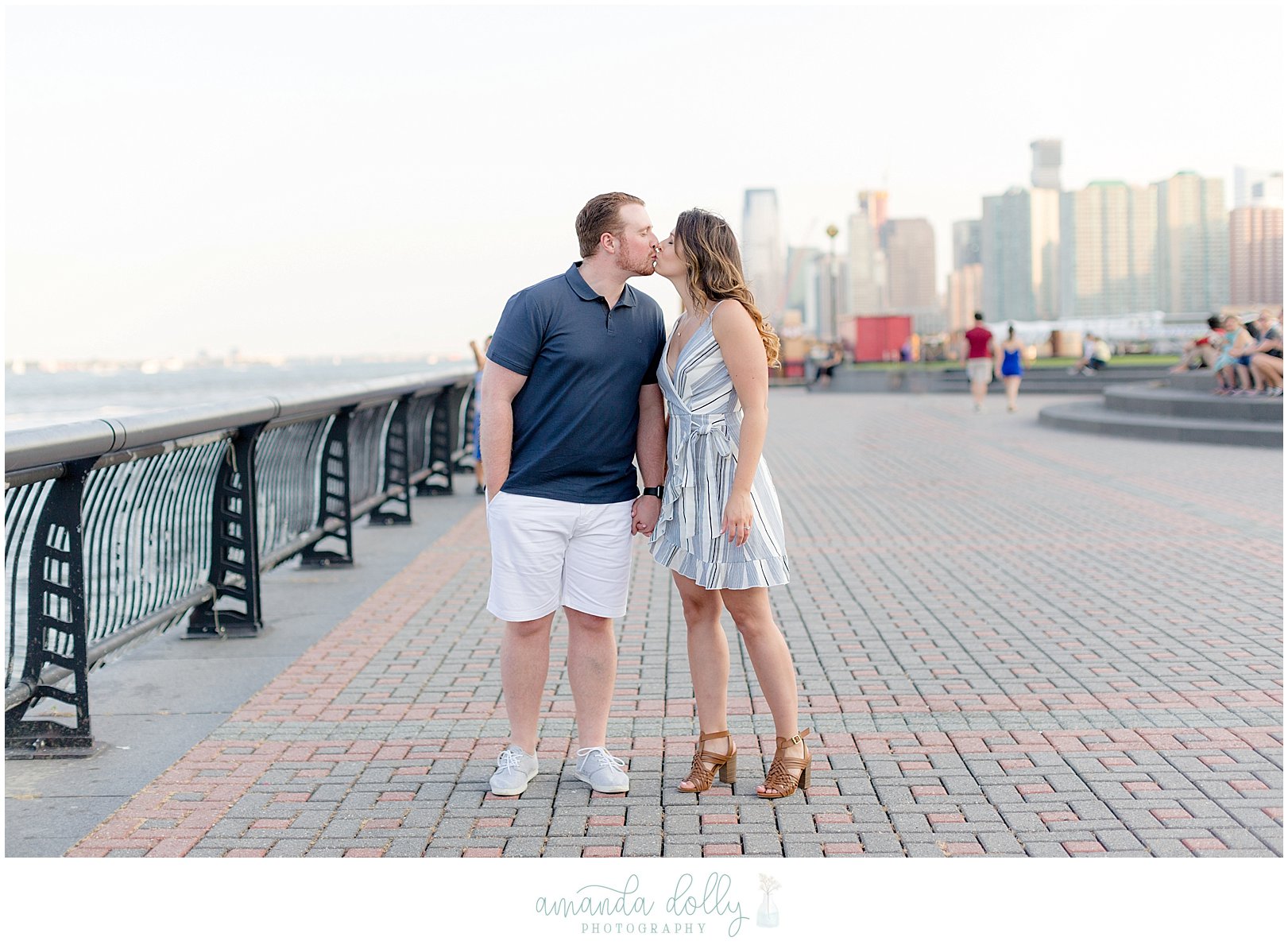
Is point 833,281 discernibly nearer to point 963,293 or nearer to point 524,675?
point 524,675

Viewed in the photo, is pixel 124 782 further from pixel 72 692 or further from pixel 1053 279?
pixel 1053 279

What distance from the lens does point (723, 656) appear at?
4098 mm

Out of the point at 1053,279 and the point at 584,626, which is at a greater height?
the point at 1053,279

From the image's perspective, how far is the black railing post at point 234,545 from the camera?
6336 millimetres

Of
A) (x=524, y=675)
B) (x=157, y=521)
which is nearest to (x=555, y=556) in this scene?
(x=524, y=675)

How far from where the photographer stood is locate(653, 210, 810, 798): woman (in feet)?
12.3

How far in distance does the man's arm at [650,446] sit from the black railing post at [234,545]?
2922 millimetres

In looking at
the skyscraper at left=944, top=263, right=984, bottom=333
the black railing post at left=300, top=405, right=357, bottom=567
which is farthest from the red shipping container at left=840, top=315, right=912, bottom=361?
the skyscraper at left=944, top=263, right=984, bottom=333

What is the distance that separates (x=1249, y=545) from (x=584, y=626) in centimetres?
602

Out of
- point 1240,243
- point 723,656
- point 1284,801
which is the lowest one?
point 1284,801

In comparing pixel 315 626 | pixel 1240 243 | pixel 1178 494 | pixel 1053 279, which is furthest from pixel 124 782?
pixel 1053 279

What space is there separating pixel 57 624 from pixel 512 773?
1.64 meters

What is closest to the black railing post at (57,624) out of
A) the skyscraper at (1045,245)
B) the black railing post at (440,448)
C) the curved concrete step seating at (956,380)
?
the black railing post at (440,448)

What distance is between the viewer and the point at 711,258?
12.3 ft
